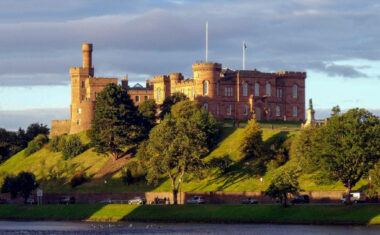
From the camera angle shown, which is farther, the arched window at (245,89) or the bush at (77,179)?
the arched window at (245,89)

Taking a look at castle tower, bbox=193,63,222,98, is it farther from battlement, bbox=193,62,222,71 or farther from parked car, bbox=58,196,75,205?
parked car, bbox=58,196,75,205

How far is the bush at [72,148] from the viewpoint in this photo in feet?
482

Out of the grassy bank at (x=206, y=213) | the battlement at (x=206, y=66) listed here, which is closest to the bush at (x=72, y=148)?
the battlement at (x=206, y=66)

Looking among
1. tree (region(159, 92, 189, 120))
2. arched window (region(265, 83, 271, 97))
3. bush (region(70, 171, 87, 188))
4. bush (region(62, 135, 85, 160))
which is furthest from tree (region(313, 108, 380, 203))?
bush (region(62, 135, 85, 160))

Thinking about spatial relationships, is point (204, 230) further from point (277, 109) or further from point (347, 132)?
point (277, 109)

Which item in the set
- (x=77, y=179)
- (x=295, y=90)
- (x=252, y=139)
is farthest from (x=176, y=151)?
(x=295, y=90)

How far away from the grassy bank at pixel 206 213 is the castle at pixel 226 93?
4370 cm

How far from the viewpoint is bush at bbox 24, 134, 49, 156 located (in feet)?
522

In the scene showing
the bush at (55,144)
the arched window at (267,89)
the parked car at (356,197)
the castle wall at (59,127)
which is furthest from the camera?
the castle wall at (59,127)

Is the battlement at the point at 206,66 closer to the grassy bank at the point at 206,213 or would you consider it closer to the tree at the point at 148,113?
the tree at the point at 148,113

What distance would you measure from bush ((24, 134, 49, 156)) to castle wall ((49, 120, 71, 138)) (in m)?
5.38

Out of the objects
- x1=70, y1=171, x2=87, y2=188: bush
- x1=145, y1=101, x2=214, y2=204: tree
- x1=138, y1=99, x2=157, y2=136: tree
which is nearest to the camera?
x1=145, y1=101, x2=214, y2=204: tree

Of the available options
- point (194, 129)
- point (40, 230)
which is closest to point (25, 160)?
point (194, 129)

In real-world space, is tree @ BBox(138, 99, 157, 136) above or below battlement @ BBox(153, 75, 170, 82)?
Answer: below
